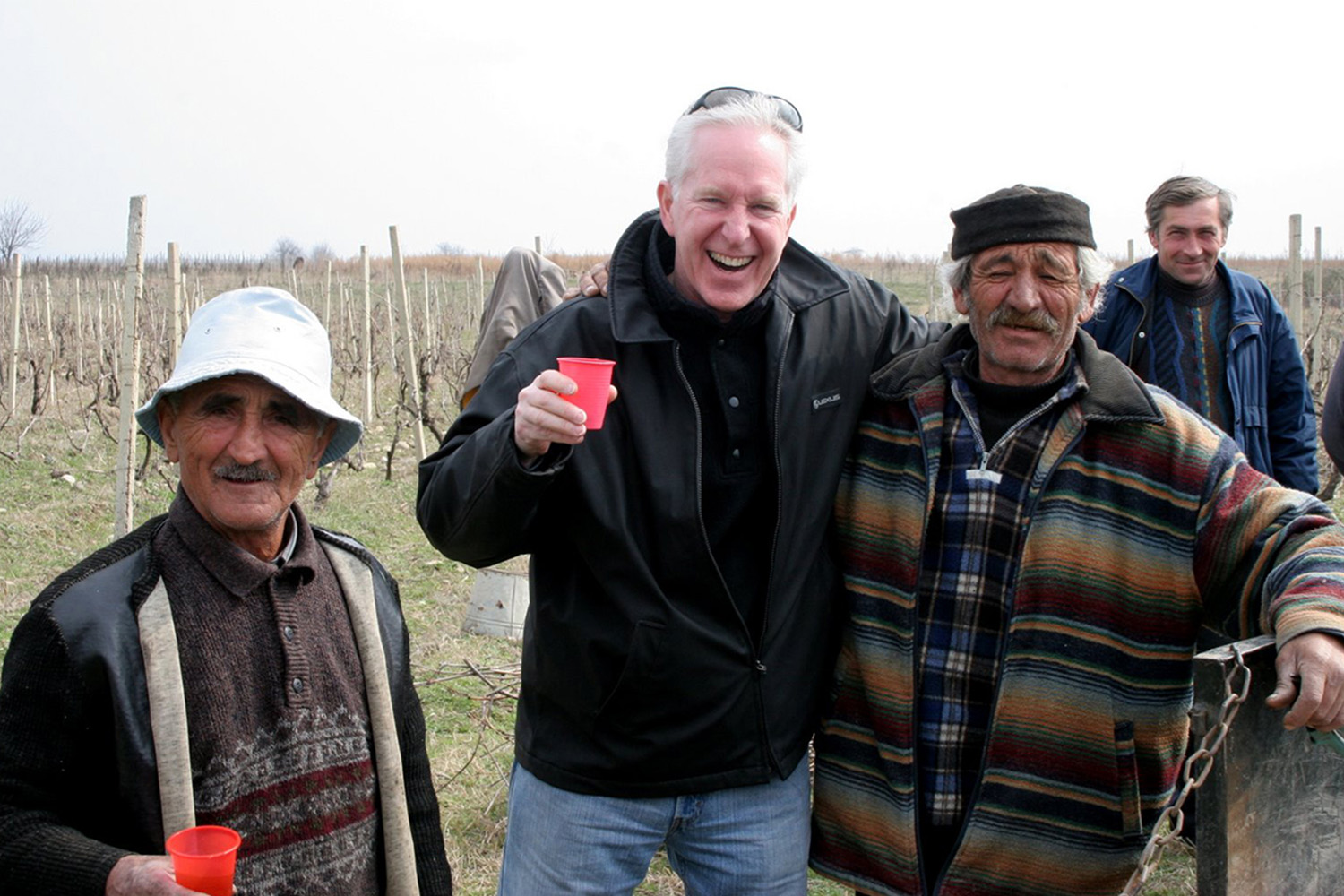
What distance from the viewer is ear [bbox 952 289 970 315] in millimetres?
2098

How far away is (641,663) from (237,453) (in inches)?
30.2

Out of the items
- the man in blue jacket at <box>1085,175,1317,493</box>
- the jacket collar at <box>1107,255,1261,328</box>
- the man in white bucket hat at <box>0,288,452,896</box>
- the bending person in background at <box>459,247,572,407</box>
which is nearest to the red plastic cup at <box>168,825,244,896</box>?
the man in white bucket hat at <box>0,288,452,896</box>

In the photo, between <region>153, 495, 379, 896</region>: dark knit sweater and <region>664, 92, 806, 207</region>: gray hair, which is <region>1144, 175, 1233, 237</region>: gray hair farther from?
<region>153, 495, 379, 896</region>: dark knit sweater

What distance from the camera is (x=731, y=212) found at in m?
1.92

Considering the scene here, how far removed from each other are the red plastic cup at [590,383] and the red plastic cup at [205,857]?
79 cm

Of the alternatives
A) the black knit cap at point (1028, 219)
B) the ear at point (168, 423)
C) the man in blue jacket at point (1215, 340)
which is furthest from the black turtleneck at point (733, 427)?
the man in blue jacket at point (1215, 340)

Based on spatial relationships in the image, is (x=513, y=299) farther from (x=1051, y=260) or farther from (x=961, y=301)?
(x=1051, y=260)

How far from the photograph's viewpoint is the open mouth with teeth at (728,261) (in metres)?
1.95

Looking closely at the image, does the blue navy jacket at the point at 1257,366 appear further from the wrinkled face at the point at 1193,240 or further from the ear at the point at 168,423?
the ear at the point at 168,423

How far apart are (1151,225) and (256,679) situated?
4.04 meters

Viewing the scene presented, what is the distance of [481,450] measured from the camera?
1809 millimetres

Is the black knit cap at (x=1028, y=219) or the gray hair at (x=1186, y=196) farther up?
the gray hair at (x=1186, y=196)

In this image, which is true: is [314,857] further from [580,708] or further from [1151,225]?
[1151,225]

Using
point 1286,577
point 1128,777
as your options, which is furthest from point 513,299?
point 1286,577
